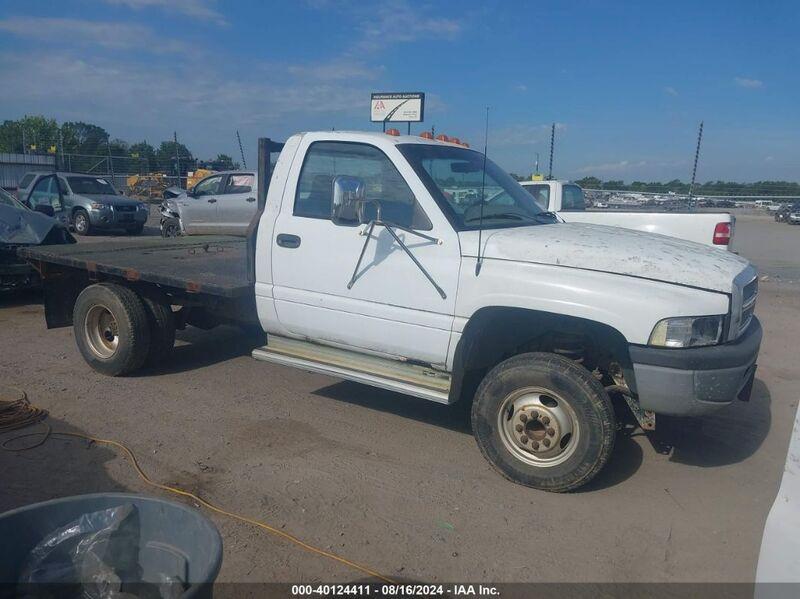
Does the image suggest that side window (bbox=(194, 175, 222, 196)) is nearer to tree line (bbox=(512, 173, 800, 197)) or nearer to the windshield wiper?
the windshield wiper

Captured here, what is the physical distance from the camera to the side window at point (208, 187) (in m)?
14.9

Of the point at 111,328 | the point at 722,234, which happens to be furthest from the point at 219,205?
the point at 722,234

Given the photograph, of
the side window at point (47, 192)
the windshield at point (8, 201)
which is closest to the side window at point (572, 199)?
the windshield at point (8, 201)

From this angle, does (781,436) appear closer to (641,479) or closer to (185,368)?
(641,479)

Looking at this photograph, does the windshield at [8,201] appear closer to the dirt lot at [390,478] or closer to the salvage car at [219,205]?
the dirt lot at [390,478]

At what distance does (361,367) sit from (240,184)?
425 inches

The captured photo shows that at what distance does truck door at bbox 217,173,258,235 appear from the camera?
1433 centimetres

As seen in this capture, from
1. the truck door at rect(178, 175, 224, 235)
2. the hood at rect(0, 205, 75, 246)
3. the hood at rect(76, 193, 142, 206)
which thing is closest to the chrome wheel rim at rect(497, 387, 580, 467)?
the hood at rect(0, 205, 75, 246)

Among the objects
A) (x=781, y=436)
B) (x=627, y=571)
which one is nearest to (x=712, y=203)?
(x=781, y=436)

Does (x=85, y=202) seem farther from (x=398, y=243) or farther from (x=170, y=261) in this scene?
(x=398, y=243)

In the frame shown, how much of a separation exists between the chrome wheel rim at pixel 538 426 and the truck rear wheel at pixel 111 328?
137 inches

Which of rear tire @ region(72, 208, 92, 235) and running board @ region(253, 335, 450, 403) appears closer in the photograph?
running board @ region(253, 335, 450, 403)

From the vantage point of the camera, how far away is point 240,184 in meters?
14.6

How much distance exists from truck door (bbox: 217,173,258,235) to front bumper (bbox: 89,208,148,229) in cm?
511
